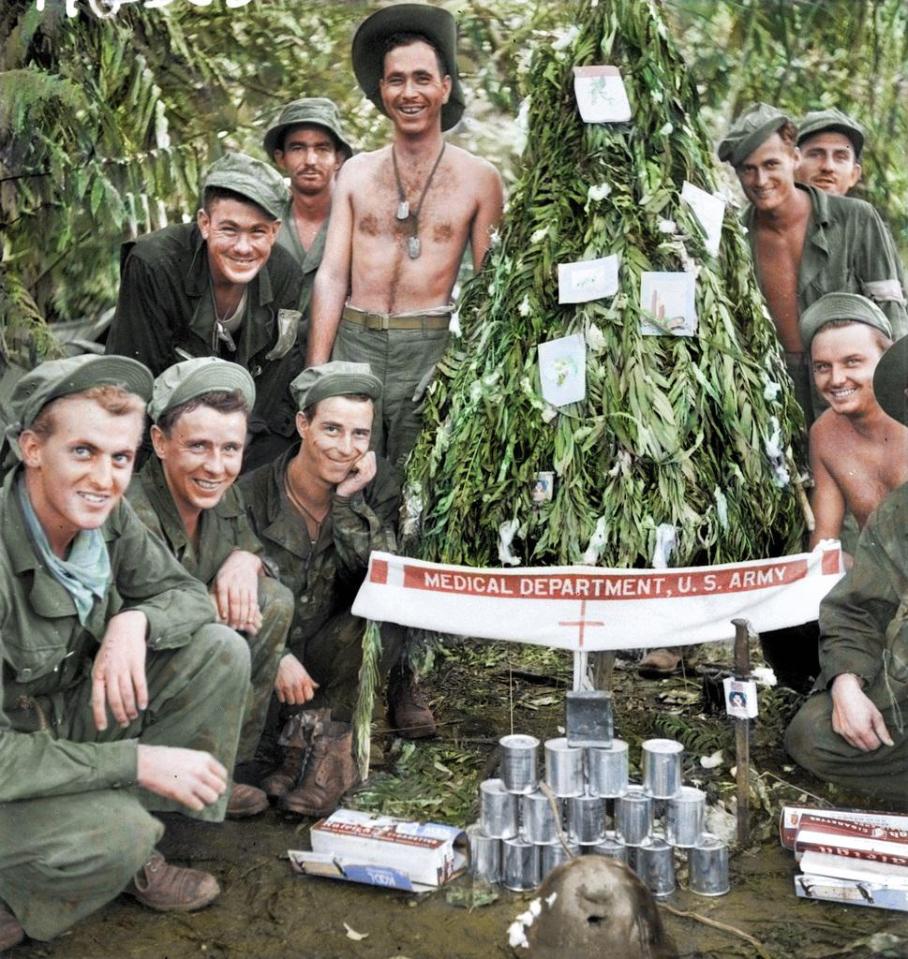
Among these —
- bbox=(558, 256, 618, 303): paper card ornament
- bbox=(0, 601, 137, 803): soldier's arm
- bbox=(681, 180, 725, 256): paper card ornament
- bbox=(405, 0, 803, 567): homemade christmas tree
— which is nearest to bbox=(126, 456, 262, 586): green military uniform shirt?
bbox=(0, 601, 137, 803): soldier's arm

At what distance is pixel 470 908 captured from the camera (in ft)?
11.9

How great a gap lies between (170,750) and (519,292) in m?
1.82

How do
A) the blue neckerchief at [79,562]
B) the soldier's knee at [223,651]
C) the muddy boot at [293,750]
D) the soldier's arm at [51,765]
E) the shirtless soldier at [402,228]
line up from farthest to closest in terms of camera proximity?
the muddy boot at [293,750] → the shirtless soldier at [402,228] → the soldier's knee at [223,651] → the blue neckerchief at [79,562] → the soldier's arm at [51,765]

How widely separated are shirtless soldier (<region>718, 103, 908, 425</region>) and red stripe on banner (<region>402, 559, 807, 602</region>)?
722mm

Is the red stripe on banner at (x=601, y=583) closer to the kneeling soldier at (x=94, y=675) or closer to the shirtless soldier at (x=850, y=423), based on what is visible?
the shirtless soldier at (x=850, y=423)

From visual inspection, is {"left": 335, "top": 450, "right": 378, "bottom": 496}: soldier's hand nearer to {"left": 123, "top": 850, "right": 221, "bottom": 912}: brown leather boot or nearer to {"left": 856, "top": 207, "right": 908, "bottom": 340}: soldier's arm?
{"left": 123, "top": 850, "right": 221, "bottom": 912}: brown leather boot

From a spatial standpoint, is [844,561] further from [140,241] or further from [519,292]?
[140,241]

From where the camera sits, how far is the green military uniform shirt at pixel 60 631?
3.40 meters

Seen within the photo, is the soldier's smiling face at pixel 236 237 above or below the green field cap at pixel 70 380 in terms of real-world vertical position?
above

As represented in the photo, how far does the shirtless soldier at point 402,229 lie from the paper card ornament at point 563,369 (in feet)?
1.49

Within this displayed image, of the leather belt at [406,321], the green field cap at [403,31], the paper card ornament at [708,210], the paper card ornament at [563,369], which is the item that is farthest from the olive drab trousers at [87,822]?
the paper card ornament at [708,210]

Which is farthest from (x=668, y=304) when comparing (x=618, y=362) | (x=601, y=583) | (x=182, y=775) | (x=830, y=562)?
(x=182, y=775)

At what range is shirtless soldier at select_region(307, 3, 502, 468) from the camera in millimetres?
4047

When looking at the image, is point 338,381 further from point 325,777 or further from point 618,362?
point 325,777
